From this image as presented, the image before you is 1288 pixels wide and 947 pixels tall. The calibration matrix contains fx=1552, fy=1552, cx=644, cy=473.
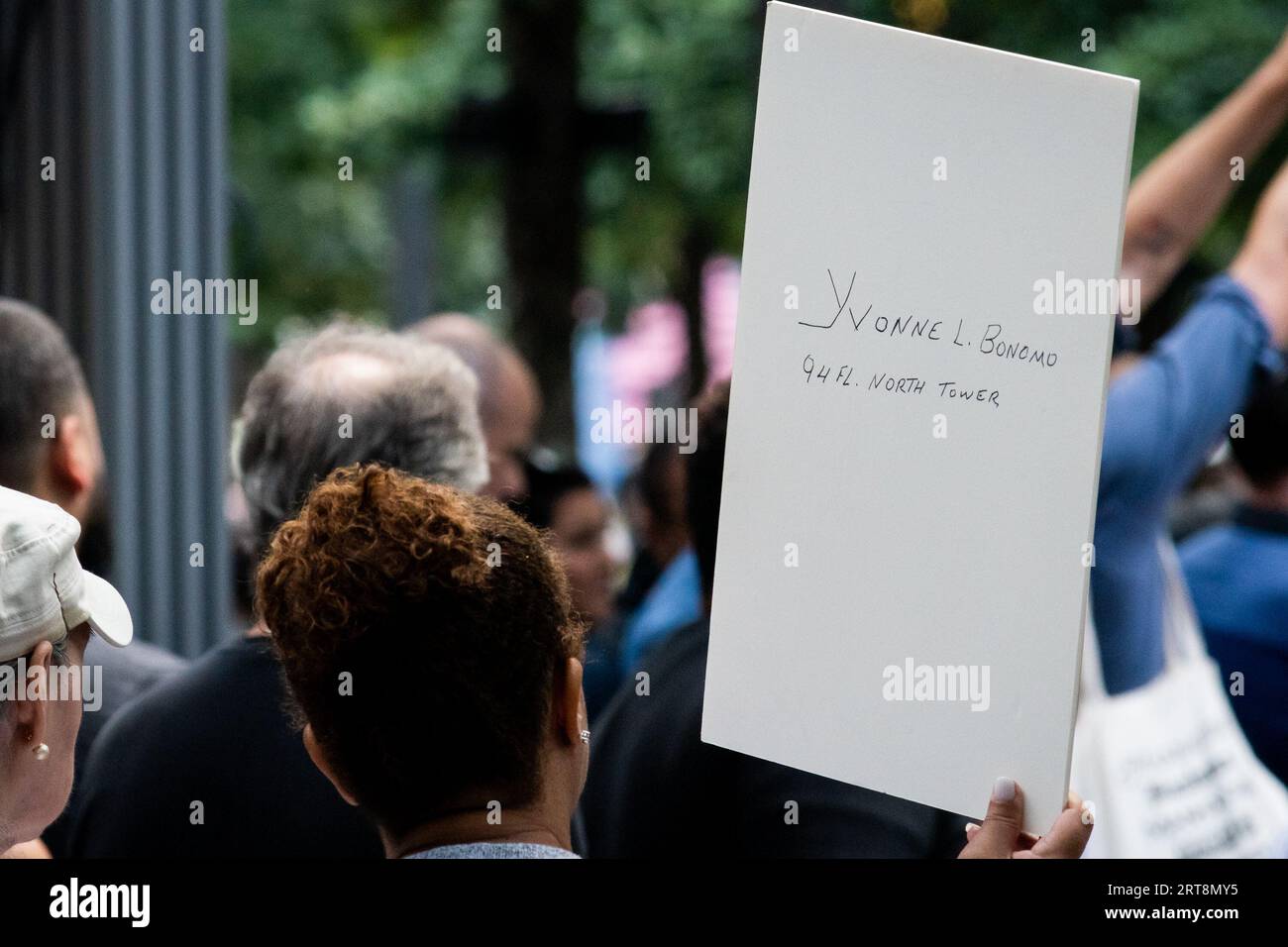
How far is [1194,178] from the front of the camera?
119 inches

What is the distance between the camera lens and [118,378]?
12.7 ft

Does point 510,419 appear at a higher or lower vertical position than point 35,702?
higher

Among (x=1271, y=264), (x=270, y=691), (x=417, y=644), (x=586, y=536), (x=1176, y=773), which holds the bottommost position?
(x=1176, y=773)

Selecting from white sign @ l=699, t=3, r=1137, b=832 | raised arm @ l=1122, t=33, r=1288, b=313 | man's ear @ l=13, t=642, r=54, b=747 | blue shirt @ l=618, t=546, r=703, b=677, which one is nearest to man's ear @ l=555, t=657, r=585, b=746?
white sign @ l=699, t=3, r=1137, b=832

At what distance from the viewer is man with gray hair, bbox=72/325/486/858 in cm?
215

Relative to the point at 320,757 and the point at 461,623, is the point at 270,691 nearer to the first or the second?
the point at 320,757

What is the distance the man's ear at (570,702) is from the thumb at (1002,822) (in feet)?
1.53

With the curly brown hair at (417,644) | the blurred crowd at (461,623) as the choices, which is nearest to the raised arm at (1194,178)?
the blurred crowd at (461,623)

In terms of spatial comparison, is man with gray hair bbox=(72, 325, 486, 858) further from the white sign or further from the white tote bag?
the white tote bag

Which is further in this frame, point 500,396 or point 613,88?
point 613,88

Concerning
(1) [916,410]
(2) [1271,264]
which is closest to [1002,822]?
(1) [916,410]

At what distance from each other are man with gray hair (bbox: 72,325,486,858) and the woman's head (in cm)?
159

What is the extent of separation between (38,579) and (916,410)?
98cm

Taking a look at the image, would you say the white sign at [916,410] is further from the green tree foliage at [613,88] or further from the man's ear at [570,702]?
the green tree foliage at [613,88]
